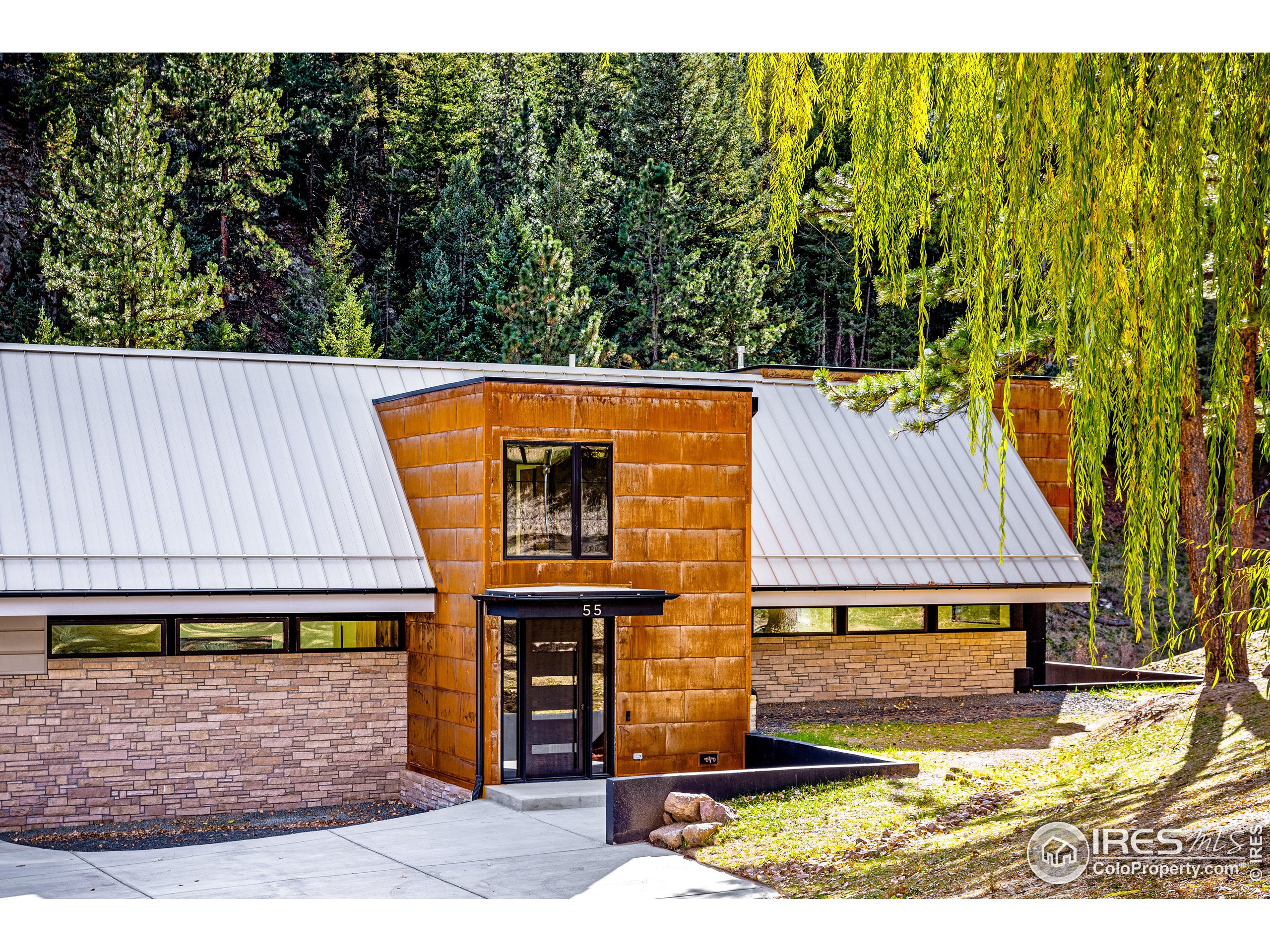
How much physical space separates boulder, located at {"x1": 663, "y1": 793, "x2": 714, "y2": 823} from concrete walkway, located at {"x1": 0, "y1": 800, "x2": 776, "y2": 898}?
0.43 meters

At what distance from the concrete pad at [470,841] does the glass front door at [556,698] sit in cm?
142

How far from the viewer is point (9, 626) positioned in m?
14.5

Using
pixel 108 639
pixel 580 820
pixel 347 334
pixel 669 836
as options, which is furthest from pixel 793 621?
pixel 347 334

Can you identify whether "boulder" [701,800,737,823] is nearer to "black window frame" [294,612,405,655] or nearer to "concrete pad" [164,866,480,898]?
"concrete pad" [164,866,480,898]

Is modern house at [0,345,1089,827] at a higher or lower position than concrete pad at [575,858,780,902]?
higher

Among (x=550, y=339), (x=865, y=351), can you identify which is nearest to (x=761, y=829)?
(x=550, y=339)

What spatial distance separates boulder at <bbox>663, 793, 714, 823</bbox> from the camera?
12.6 metres

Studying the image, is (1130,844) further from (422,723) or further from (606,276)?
(606,276)

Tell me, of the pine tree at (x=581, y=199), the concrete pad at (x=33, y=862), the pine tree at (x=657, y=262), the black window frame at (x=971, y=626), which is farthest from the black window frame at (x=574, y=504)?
the pine tree at (x=657, y=262)

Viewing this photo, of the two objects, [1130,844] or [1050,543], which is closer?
[1130,844]

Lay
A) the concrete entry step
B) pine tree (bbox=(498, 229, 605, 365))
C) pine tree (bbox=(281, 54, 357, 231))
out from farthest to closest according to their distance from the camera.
→ pine tree (bbox=(281, 54, 357, 231)) < pine tree (bbox=(498, 229, 605, 365)) < the concrete entry step

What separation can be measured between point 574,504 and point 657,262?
85.1 feet

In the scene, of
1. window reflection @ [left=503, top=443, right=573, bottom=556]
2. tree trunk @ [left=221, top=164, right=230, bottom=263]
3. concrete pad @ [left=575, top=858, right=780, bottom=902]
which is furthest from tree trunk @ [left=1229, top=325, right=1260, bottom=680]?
tree trunk @ [left=221, top=164, right=230, bottom=263]
